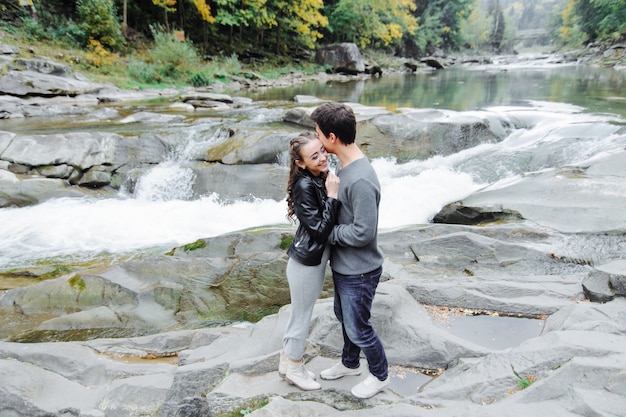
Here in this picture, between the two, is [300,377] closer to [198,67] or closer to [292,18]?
[198,67]

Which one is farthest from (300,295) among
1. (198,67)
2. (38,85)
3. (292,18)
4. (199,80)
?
(292,18)

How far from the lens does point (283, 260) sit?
5.07 meters

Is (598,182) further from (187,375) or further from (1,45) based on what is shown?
(1,45)

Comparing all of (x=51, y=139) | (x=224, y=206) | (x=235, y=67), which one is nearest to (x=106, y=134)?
(x=51, y=139)

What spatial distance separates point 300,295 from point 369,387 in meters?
0.73

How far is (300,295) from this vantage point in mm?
2570

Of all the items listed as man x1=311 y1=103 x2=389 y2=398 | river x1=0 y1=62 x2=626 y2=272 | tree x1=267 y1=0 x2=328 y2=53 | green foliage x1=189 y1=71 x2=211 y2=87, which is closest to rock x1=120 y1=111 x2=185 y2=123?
river x1=0 y1=62 x2=626 y2=272

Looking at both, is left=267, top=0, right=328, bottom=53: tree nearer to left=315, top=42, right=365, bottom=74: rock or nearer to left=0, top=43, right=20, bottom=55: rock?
left=315, top=42, right=365, bottom=74: rock

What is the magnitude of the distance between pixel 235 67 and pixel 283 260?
22.3 metres

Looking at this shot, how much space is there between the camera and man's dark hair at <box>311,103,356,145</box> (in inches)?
90.6

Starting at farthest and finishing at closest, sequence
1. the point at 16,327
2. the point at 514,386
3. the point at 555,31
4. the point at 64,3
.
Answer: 1. the point at 555,31
2. the point at 64,3
3. the point at 16,327
4. the point at 514,386

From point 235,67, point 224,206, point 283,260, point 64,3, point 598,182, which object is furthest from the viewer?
point 235,67

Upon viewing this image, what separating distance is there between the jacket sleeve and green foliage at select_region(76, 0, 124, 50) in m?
22.3

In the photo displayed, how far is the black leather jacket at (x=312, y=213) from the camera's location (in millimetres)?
2330
